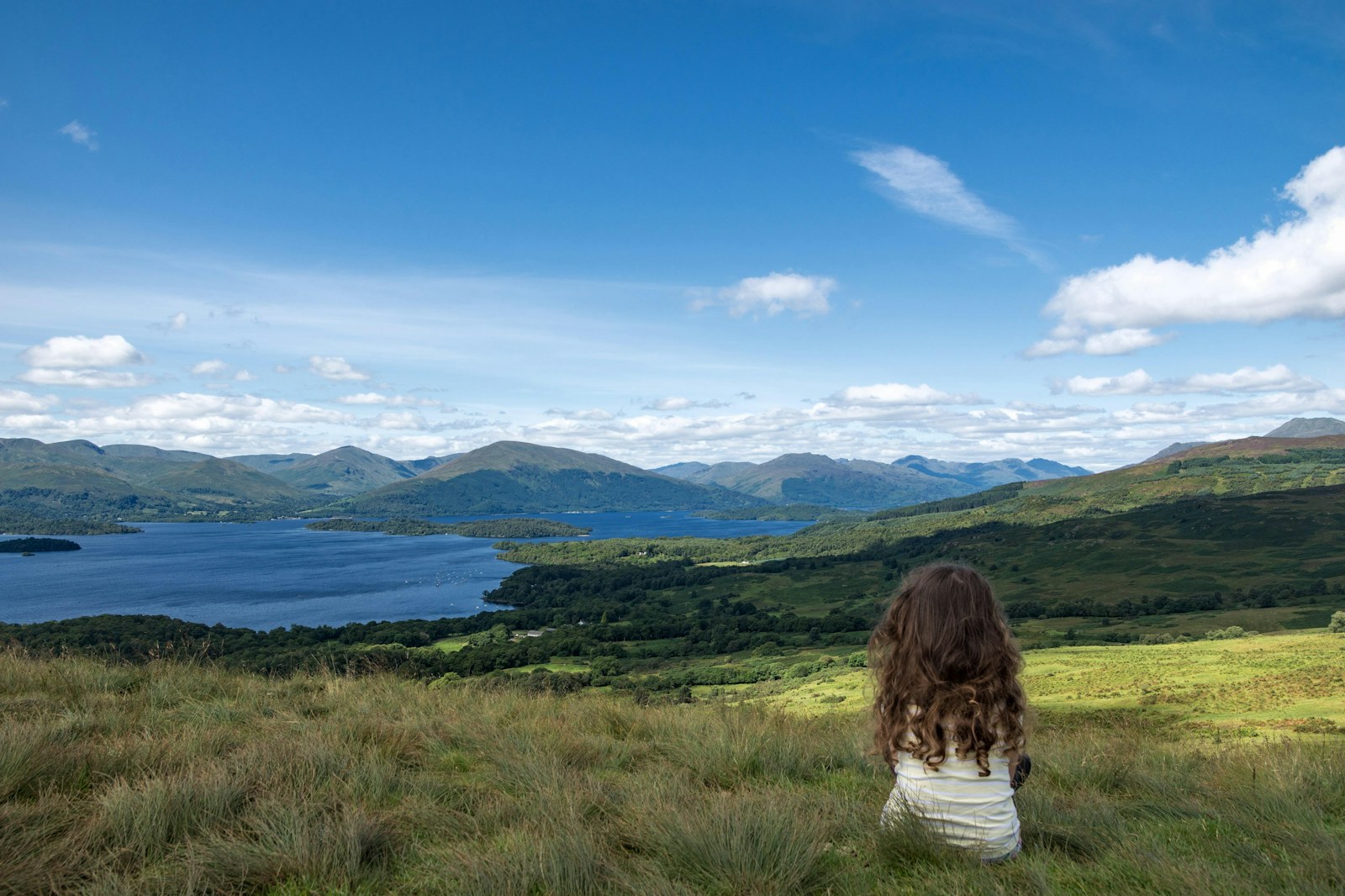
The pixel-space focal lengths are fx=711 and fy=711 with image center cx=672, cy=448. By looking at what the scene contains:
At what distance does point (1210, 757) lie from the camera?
748 cm

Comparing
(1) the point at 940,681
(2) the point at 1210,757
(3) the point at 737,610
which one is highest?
(1) the point at 940,681

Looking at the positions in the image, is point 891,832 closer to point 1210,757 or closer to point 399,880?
point 399,880

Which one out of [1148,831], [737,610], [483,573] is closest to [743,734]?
[1148,831]

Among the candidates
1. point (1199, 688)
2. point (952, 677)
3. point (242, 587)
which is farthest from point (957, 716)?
point (242, 587)

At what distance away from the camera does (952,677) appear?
14.2 feet

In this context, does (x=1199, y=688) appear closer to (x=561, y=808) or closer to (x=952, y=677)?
(x=952, y=677)

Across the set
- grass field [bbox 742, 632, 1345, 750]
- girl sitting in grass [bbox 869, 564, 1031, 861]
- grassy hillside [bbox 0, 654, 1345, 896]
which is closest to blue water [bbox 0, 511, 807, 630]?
grass field [bbox 742, 632, 1345, 750]

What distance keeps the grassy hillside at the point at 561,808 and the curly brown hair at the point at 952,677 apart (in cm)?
55

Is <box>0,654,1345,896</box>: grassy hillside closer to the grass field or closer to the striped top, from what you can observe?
the striped top

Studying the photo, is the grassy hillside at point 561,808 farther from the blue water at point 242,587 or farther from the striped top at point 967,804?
the blue water at point 242,587

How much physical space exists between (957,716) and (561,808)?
2.62 metres

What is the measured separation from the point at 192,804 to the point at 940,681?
4804 mm

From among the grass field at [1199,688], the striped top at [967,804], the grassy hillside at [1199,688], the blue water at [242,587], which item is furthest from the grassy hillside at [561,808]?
the blue water at [242,587]

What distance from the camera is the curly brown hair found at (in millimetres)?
4250
